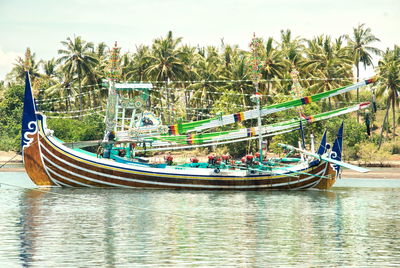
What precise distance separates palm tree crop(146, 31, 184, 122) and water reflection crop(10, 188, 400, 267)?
47209 millimetres

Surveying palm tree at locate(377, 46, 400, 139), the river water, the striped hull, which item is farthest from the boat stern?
palm tree at locate(377, 46, 400, 139)

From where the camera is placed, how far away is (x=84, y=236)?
1121 inches

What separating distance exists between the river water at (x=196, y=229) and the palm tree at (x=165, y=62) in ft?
151

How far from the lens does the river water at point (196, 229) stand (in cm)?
2386

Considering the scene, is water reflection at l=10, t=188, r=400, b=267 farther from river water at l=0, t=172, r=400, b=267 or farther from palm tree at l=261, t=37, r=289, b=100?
palm tree at l=261, t=37, r=289, b=100

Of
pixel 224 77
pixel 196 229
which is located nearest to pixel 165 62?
pixel 224 77

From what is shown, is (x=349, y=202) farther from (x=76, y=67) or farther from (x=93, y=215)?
(x=76, y=67)

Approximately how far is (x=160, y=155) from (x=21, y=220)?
59145 mm

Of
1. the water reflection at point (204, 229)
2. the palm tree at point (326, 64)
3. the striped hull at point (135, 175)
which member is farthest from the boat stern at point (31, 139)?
the palm tree at point (326, 64)

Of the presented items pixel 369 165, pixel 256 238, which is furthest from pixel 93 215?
pixel 369 165

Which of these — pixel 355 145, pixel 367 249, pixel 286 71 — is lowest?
pixel 367 249

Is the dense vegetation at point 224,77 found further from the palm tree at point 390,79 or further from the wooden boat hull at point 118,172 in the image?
the wooden boat hull at point 118,172

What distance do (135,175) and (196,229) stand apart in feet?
65.9

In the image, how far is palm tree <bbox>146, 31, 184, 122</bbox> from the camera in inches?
3711
